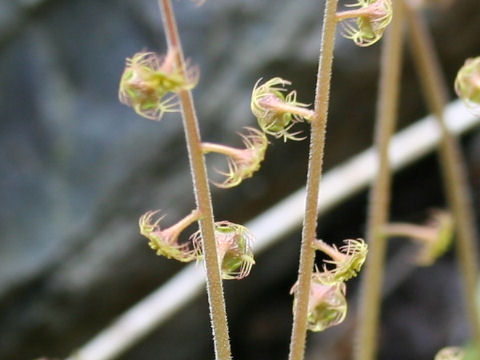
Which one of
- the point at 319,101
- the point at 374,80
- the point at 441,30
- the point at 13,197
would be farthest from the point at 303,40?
the point at 319,101

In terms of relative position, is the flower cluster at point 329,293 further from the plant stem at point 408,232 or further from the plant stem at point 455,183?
the plant stem at point 455,183

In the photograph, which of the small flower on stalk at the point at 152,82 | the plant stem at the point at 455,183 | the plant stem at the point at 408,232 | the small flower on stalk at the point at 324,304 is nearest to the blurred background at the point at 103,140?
the plant stem at the point at 455,183

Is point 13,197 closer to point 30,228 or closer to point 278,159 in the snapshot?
point 30,228

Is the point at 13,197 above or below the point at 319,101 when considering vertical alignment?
above

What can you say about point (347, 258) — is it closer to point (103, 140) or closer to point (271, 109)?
point (271, 109)

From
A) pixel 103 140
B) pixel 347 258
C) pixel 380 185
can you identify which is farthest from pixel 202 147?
pixel 103 140
